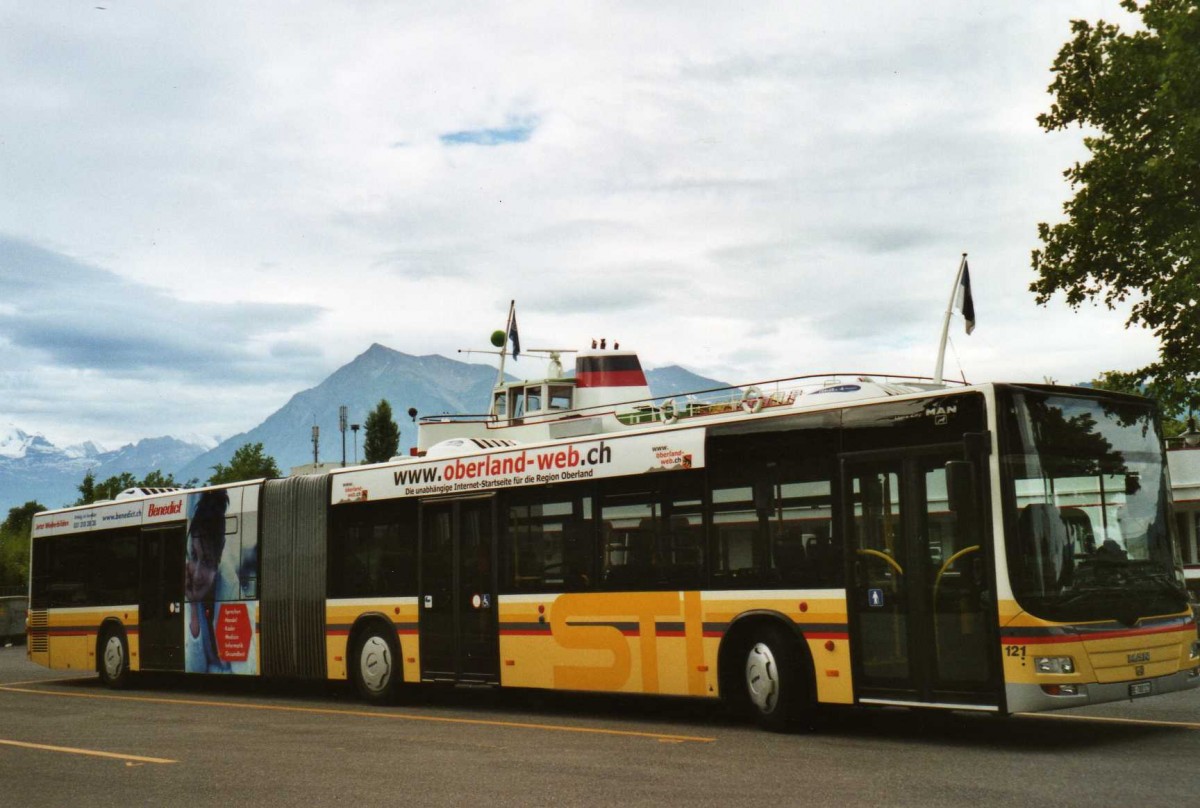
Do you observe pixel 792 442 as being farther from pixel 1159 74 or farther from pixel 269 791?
pixel 1159 74

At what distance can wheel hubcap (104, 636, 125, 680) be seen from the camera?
21.3m

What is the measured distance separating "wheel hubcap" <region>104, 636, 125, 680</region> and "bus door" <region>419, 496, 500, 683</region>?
7582 millimetres

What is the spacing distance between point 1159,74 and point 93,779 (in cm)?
2382

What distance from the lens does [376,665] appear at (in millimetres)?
16875

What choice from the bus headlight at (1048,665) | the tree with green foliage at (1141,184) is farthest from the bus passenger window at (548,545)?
the tree with green foliage at (1141,184)

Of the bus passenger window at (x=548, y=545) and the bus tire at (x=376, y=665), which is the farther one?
the bus tire at (x=376, y=665)

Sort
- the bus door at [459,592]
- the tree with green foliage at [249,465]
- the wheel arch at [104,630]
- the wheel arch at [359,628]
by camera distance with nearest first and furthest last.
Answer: the bus door at [459,592], the wheel arch at [359,628], the wheel arch at [104,630], the tree with green foliage at [249,465]

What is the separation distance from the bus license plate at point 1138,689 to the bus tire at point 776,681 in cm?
269

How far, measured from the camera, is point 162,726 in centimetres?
1416

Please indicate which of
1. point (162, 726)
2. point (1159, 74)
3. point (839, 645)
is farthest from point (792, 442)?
point (1159, 74)

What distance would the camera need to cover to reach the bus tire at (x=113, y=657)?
21281mm

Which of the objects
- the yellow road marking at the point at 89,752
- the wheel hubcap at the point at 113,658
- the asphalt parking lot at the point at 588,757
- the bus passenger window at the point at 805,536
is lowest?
the asphalt parking lot at the point at 588,757

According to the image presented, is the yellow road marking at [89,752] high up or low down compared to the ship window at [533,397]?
down

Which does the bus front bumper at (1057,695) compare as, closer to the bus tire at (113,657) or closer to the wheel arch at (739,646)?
the wheel arch at (739,646)
